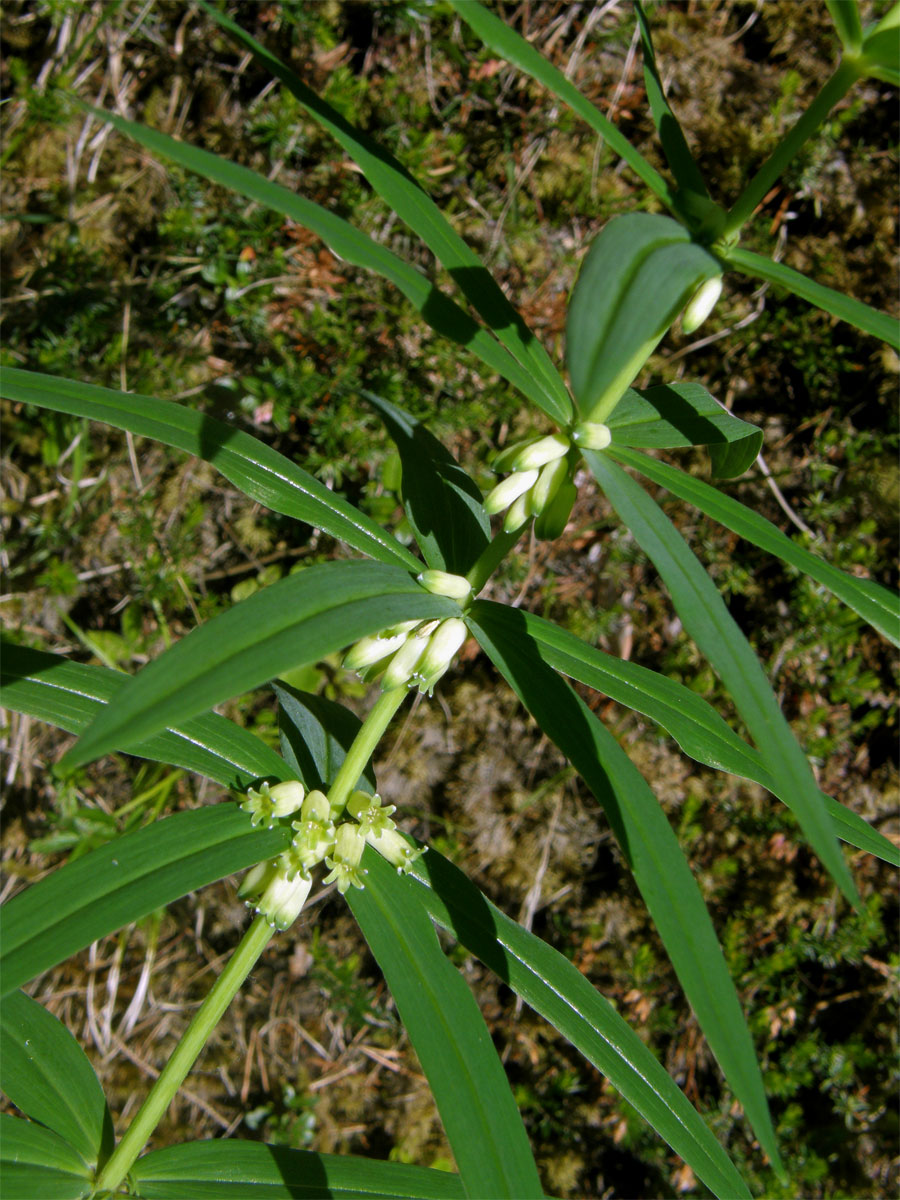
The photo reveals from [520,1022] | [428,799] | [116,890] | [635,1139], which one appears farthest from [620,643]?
[116,890]

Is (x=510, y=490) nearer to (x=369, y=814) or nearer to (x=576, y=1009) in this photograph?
(x=369, y=814)

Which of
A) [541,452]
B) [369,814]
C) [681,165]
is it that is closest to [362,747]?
[369,814]

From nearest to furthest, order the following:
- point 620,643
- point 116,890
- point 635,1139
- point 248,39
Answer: point 116,890 → point 248,39 → point 635,1139 → point 620,643

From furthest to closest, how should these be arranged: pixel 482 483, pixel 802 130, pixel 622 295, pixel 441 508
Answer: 1. pixel 482 483
2. pixel 441 508
3. pixel 802 130
4. pixel 622 295

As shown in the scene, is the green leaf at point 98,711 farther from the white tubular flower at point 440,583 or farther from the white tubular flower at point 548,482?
the white tubular flower at point 548,482

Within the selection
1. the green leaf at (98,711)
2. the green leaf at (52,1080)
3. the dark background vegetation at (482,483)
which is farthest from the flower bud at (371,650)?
the dark background vegetation at (482,483)

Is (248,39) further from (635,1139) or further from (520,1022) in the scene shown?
(635,1139)
